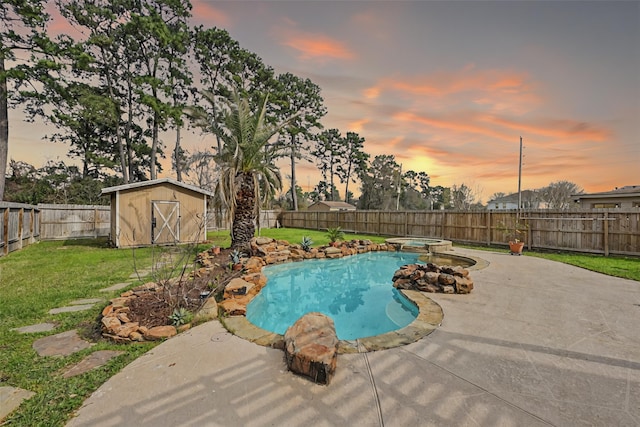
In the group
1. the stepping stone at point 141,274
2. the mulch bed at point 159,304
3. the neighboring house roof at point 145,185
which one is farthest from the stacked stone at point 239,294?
the neighboring house roof at point 145,185

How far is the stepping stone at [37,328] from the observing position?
11.3 ft

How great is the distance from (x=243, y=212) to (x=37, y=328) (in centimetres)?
591

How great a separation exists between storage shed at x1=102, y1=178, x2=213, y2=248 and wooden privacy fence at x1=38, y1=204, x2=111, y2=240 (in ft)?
18.1

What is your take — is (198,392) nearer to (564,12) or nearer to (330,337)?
(330,337)

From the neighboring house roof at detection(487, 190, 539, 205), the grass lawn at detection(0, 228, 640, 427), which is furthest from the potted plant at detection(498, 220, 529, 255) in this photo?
the neighboring house roof at detection(487, 190, 539, 205)

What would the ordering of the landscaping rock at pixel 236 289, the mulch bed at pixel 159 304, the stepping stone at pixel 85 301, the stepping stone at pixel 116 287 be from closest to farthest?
1. the mulch bed at pixel 159 304
2. the stepping stone at pixel 85 301
3. the landscaping rock at pixel 236 289
4. the stepping stone at pixel 116 287

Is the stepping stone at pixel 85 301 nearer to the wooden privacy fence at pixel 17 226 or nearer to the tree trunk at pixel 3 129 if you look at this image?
the wooden privacy fence at pixel 17 226

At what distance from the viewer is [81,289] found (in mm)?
5250

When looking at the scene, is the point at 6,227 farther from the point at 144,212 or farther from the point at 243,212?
the point at 243,212

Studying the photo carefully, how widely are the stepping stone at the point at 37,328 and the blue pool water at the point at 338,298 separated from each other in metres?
2.64

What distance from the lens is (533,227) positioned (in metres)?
10.7

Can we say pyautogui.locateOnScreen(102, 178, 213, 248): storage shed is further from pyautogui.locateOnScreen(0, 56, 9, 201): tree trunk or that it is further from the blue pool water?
pyautogui.locateOnScreen(0, 56, 9, 201): tree trunk

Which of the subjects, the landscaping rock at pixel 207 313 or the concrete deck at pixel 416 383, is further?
the landscaping rock at pixel 207 313

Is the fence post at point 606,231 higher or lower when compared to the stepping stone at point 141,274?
higher
